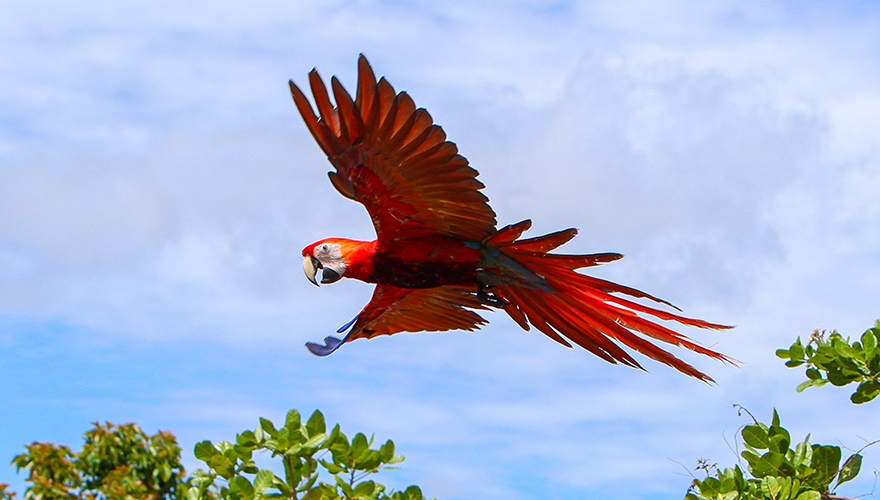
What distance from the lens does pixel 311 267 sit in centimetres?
452

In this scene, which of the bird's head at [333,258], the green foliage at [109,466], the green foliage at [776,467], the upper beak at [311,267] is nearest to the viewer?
the green foliage at [776,467]

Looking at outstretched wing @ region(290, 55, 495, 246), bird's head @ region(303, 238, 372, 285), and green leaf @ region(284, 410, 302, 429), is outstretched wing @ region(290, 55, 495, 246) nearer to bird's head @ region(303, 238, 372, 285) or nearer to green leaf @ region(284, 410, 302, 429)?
bird's head @ region(303, 238, 372, 285)

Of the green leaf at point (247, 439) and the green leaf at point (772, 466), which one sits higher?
the green leaf at point (247, 439)

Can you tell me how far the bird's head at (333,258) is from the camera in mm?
4320

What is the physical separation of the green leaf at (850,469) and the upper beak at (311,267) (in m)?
2.37

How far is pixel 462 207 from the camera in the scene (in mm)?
3930

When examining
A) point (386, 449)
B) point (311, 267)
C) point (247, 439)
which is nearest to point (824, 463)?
point (386, 449)

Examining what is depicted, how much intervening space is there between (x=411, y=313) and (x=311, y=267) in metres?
0.73

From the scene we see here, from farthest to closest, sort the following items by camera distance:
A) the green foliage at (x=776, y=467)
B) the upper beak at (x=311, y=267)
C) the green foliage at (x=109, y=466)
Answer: the green foliage at (x=109, y=466) < the upper beak at (x=311, y=267) < the green foliage at (x=776, y=467)

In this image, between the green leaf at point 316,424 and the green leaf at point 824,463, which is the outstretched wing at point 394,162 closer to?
the green leaf at point 316,424

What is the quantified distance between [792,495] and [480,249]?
163 cm

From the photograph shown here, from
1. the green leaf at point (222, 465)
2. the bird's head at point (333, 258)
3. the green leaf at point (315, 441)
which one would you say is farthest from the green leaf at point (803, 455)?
the green leaf at point (222, 465)

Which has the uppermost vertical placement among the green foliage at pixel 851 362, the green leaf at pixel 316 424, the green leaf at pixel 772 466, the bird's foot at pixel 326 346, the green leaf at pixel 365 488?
the bird's foot at pixel 326 346

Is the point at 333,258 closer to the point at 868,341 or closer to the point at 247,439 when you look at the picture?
the point at 247,439
